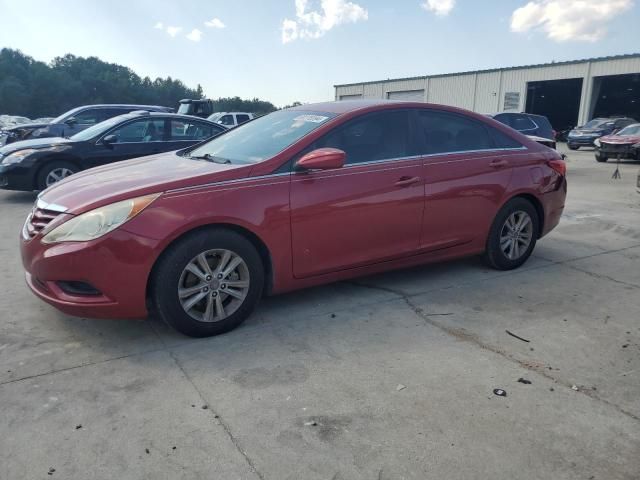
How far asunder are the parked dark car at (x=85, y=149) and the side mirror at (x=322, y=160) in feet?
20.0

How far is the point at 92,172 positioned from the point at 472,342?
128 inches

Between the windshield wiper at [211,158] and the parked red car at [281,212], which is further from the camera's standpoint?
the windshield wiper at [211,158]

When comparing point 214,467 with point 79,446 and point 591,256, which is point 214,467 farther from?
point 591,256

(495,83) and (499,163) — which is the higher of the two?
(495,83)

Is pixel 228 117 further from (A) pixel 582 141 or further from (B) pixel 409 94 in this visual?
(B) pixel 409 94

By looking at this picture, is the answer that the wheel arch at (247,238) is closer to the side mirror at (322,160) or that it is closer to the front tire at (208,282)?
the front tire at (208,282)

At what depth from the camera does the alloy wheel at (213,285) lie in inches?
134

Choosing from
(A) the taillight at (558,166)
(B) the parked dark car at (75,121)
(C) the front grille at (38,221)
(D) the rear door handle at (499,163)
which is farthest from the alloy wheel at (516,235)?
(B) the parked dark car at (75,121)

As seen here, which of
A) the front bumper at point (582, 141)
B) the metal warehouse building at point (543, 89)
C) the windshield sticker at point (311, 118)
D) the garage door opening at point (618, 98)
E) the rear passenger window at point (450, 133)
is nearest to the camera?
the windshield sticker at point (311, 118)

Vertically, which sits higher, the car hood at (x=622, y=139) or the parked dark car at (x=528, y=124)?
the parked dark car at (x=528, y=124)

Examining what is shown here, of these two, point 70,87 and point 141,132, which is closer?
point 141,132

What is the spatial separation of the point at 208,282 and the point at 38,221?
124cm

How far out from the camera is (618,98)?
140 ft

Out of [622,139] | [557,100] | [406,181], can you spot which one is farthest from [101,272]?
[557,100]
